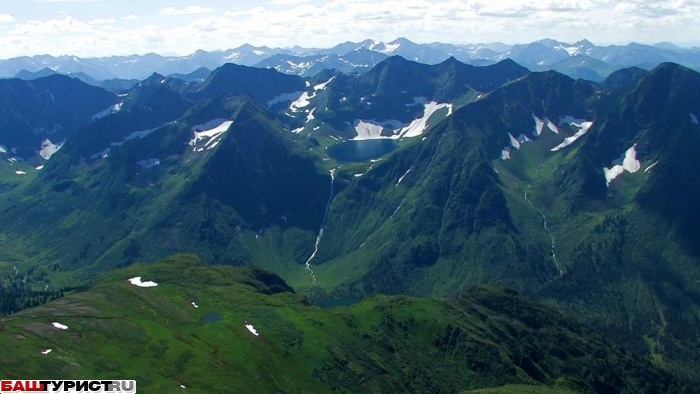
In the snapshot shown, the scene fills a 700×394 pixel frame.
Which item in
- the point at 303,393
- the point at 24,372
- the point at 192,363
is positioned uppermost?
the point at 24,372

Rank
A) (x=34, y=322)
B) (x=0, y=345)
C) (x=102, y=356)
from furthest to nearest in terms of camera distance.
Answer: (x=34, y=322) → (x=102, y=356) → (x=0, y=345)

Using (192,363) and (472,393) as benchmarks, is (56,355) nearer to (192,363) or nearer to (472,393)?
(192,363)

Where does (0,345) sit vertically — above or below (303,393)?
above

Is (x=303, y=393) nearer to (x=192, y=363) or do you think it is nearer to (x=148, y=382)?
(x=192, y=363)

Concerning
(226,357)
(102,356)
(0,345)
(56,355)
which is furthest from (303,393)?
(0,345)

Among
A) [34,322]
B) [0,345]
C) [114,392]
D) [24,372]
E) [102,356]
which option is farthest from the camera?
[34,322]

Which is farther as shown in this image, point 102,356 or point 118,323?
point 118,323

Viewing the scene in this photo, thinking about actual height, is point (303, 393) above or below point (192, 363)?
below

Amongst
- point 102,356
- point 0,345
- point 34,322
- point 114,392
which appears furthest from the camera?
point 34,322

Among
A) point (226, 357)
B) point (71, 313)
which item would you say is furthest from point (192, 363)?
point (71, 313)
